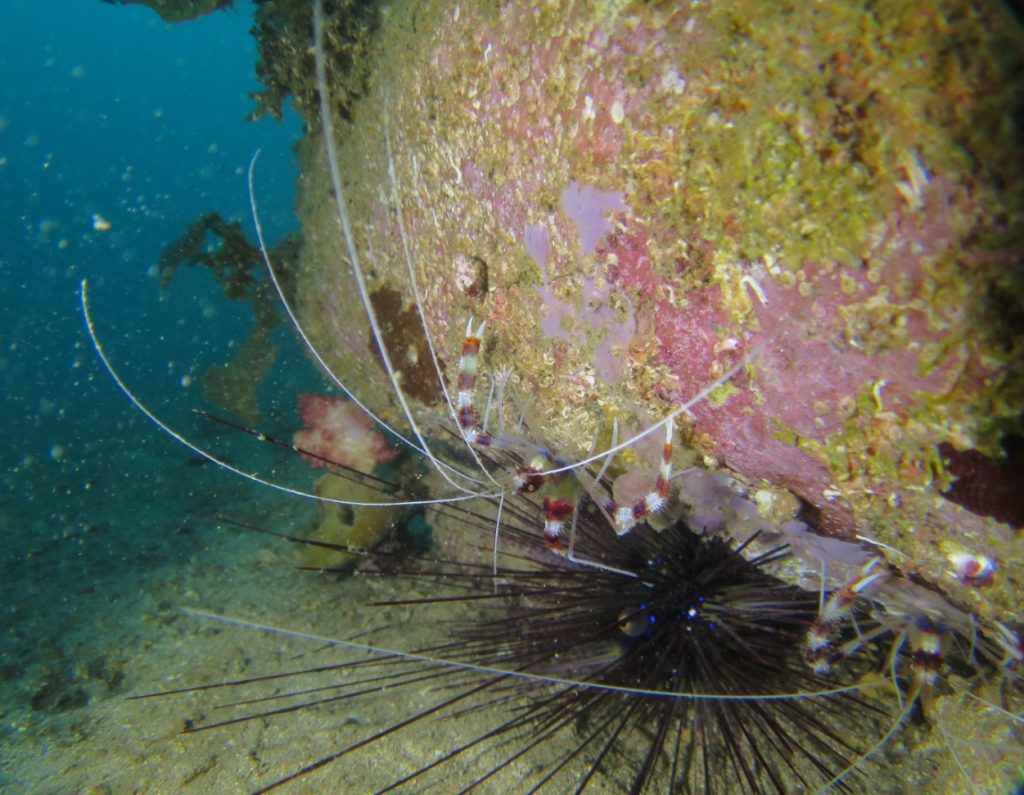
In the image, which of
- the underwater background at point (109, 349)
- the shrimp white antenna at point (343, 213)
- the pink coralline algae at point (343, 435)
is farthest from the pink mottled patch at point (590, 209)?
the pink coralline algae at point (343, 435)

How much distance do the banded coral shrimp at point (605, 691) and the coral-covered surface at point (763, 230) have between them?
20.7 inches

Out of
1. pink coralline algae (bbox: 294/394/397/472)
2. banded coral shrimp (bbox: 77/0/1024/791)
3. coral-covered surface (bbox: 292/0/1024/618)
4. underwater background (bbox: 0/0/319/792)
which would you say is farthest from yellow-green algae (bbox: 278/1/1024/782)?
pink coralline algae (bbox: 294/394/397/472)

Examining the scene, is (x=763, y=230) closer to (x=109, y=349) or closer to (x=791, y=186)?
(x=791, y=186)

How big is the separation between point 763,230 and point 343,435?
16.5ft

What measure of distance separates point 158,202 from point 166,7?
181 ft

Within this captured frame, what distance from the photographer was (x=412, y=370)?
3789 millimetres

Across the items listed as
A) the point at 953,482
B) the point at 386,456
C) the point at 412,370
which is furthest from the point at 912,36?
the point at 386,456

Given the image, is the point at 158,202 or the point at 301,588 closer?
the point at 301,588

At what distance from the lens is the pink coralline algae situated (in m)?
5.91

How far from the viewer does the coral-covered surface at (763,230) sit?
1379 millimetres

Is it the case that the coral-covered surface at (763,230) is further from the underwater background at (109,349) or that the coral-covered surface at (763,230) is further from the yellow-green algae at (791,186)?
the underwater background at (109,349)

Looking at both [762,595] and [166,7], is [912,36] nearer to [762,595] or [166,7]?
[762,595]

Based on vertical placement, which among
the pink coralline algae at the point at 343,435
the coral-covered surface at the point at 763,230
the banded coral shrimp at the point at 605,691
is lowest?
the banded coral shrimp at the point at 605,691

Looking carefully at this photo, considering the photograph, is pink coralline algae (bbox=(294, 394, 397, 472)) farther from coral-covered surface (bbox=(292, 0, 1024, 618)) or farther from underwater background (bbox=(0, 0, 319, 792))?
coral-covered surface (bbox=(292, 0, 1024, 618))
